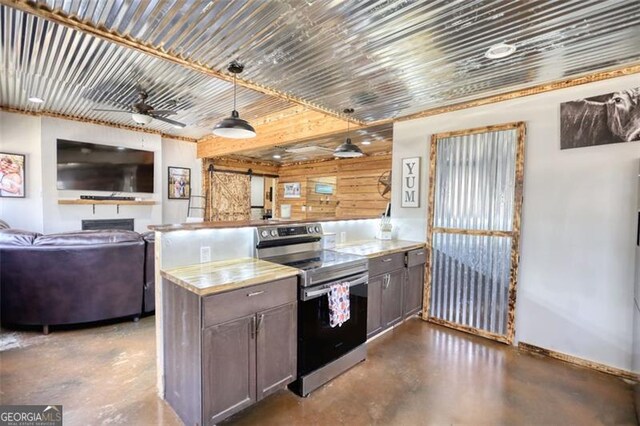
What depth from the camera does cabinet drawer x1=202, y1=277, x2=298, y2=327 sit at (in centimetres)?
168

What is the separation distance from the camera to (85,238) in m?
3.09

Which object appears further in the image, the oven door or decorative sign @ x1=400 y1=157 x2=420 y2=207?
decorative sign @ x1=400 y1=157 x2=420 y2=207

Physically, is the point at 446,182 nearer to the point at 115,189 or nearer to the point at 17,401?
the point at 17,401

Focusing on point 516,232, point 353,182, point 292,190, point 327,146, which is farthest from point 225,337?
point 292,190

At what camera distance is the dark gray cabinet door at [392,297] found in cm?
301

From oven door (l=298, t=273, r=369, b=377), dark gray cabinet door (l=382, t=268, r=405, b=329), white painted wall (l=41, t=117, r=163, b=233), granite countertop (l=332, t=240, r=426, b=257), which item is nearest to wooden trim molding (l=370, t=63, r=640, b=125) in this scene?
granite countertop (l=332, t=240, r=426, b=257)

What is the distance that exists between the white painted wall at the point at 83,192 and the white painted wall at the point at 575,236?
6016 mm

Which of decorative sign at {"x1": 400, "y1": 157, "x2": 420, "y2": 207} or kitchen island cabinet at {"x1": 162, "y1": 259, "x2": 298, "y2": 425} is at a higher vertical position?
decorative sign at {"x1": 400, "y1": 157, "x2": 420, "y2": 207}

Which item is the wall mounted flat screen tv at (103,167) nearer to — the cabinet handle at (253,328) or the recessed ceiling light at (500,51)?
the cabinet handle at (253,328)

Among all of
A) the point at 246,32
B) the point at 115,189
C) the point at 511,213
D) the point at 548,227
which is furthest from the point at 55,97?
the point at 548,227

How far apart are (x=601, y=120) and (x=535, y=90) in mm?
594

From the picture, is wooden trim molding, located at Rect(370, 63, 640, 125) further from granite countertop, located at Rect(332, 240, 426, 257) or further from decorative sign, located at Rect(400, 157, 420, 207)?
granite countertop, located at Rect(332, 240, 426, 257)

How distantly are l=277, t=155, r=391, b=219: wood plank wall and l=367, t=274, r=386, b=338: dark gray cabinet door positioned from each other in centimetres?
291

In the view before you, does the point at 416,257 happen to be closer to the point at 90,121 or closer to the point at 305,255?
the point at 305,255
